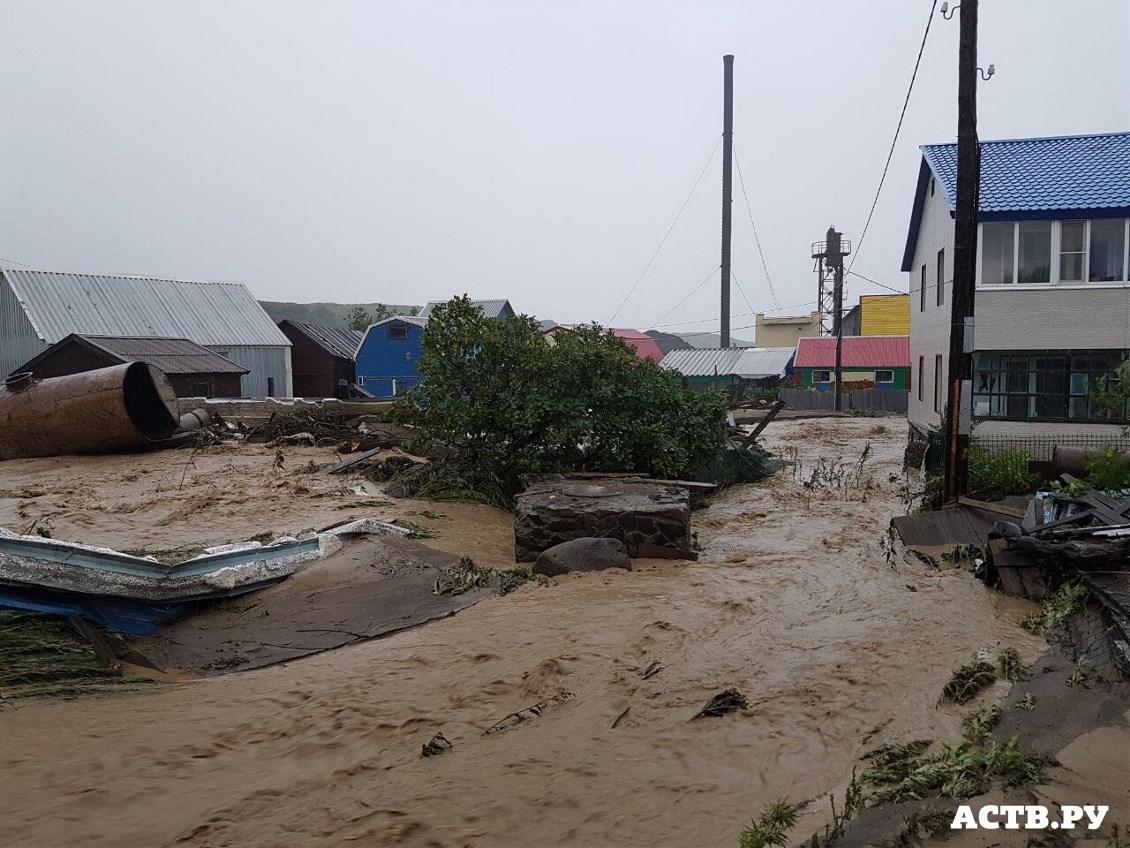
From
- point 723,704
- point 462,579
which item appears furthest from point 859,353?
point 723,704

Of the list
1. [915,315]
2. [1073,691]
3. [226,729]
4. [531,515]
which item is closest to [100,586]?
[226,729]

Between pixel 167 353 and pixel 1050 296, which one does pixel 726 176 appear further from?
pixel 1050 296

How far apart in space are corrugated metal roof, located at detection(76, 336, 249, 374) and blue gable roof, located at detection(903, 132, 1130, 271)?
837 inches

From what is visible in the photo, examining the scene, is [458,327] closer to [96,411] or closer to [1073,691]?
[96,411]

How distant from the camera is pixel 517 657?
6.81 meters

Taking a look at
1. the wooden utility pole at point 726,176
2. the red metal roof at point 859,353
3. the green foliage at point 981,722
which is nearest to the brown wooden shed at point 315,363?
the wooden utility pole at point 726,176

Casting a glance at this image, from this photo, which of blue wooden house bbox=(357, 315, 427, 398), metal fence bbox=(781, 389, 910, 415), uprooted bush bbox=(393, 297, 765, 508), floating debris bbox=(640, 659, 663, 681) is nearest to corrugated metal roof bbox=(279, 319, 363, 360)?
blue wooden house bbox=(357, 315, 427, 398)

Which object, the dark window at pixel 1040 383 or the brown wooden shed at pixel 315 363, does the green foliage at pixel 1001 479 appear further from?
the brown wooden shed at pixel 315 363

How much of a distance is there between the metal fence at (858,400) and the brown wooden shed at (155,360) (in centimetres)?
2446

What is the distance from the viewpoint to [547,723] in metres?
5.60

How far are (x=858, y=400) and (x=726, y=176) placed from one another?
13257 millimetres

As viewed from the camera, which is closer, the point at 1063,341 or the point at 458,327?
the point at 458,327

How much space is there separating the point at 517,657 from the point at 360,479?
8.77 m

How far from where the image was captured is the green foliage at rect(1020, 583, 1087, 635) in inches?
276
